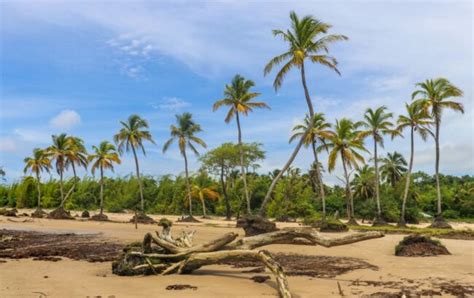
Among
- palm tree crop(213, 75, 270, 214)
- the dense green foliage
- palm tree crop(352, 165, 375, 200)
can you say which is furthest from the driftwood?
palm tree crop(352, 165, 375, 200)

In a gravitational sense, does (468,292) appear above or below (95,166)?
below

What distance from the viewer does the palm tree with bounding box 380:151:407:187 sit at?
58281 mm

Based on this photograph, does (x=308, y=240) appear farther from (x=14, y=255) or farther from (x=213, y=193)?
(x=213, y=193)

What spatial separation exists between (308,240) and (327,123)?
26540 millimetres

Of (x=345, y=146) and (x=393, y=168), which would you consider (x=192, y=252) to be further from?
(x=393, y=168)

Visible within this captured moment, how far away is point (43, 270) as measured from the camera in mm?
11891

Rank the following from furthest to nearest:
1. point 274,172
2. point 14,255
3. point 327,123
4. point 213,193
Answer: point 274,172, point 213,193, point 327,123, point 14,255

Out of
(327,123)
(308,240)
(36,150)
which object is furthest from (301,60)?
(36,150)

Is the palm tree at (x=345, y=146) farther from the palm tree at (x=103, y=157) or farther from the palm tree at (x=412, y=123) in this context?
the palm tree at (x=103, y=157)

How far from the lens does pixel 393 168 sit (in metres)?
58.3

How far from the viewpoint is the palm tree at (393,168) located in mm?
58281

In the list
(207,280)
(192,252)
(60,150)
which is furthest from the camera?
(60,150)

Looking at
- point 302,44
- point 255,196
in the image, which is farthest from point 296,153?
point 255,196

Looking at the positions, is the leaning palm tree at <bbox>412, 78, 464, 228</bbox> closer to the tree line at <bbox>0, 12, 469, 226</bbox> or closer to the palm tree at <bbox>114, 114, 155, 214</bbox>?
the tree line at <bbox>0, 12, 469, 226</bbox>
